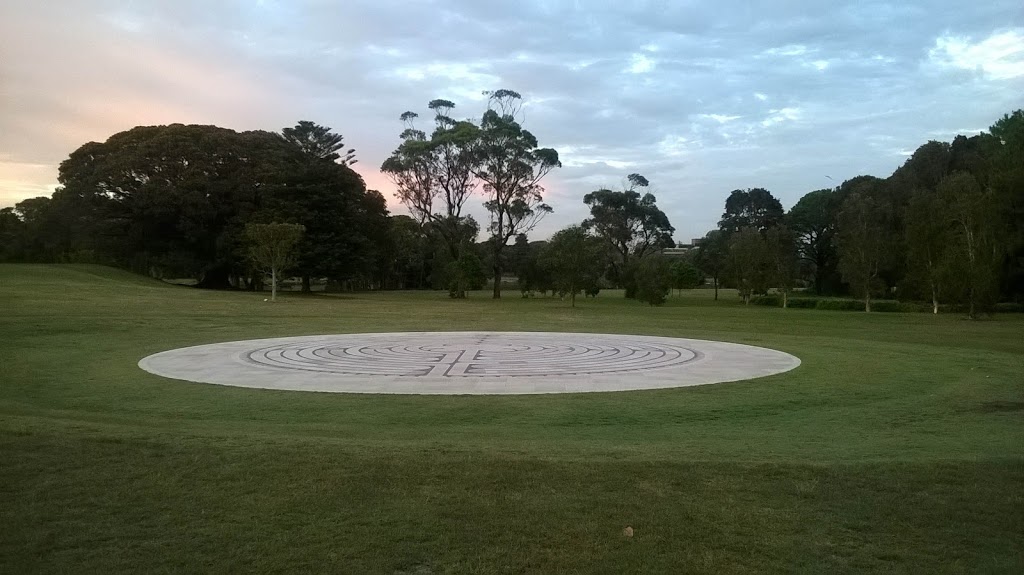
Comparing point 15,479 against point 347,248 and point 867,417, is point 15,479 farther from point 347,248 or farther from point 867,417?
point 347,248

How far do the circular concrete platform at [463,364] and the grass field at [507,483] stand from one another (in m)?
1.44

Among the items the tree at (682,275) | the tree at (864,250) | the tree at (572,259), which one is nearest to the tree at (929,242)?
the tree at (864,250)

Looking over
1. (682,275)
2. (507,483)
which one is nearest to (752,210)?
(682,275)

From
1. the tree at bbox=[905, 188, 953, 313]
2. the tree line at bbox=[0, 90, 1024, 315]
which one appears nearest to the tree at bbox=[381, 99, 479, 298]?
the tree line at bbox=[0, 90, 1024, 315]

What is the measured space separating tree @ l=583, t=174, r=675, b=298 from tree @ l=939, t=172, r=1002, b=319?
43.5 metres

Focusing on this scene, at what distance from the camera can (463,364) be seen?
16562mm

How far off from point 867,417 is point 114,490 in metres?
9.91

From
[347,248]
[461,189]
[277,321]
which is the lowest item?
[277,321]

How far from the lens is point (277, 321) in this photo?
99.8ft

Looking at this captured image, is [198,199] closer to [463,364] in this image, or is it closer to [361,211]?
[361,211]

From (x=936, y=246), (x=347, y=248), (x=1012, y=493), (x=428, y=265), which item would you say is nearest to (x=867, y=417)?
(x=1012, y=493)

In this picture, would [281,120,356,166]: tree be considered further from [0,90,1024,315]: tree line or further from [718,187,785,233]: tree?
[718,187,785,233]: tree

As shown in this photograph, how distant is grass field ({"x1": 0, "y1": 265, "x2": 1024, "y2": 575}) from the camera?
15.6 ft

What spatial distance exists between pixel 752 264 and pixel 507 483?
59531mm
